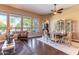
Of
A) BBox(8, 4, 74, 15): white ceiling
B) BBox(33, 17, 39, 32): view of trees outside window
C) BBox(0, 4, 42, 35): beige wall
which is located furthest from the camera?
BBox(33, 17, 39, 32): view of trees outside window

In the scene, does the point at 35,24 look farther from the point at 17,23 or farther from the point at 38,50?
the point at 38,50

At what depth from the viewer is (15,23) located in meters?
2.04

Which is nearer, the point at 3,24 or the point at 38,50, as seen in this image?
the point at 3,24

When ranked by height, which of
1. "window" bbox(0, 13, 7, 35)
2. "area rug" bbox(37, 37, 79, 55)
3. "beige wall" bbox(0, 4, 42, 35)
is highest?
"beige wall" bbox(0, 4, 42, 35)

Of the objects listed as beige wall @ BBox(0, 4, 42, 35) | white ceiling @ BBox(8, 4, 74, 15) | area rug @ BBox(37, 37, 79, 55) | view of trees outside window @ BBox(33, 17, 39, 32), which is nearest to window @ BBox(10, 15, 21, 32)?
beige wall @ BBox(0, 4, 42, 35)

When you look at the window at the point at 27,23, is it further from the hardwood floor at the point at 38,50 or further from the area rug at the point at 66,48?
the area rug at the point at 66,48

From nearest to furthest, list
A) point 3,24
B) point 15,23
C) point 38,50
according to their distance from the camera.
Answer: point 3,24, point 15,23, point 38,50

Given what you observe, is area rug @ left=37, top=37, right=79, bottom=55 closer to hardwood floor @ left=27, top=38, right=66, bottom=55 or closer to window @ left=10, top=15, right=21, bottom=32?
hardwood floor @ left=27, top=38, right=66, bottom=55

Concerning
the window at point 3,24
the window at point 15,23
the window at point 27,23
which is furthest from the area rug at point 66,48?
the window at point 3,24

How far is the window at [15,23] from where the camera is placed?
6.51ft

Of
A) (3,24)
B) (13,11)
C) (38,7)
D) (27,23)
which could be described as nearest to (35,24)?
(27,23)

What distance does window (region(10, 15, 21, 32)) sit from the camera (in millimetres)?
1986
